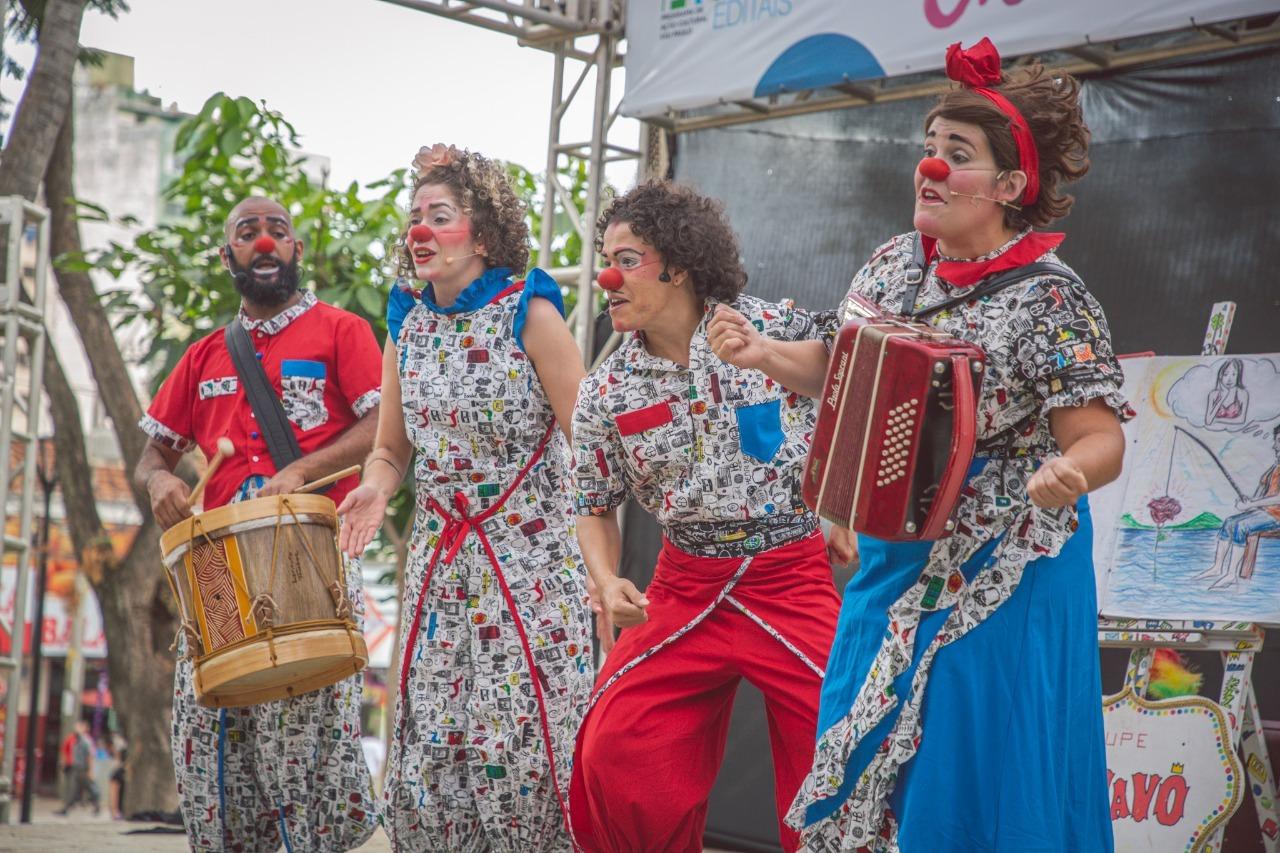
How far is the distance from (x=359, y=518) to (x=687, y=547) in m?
1.03

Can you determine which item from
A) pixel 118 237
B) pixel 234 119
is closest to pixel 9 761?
pixel 234 119

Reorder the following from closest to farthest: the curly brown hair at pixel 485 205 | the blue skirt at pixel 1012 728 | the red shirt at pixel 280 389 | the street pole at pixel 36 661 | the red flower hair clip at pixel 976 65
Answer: the blue skirt at pixel 1012 728, the red flower hair clip at pixel 976 65, the curly brown hair at pixel 485 205, the red shirt at pixel 280 389, the street pole at pixel 36 661

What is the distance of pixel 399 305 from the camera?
455 cm

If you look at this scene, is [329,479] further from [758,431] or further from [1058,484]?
[1058,484]

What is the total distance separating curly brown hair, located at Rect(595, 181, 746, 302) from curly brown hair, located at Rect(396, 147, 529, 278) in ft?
1.86

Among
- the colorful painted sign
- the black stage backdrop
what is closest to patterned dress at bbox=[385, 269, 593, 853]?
the colorful painted sign

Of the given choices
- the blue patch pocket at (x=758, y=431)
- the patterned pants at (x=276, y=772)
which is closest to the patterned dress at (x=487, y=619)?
the patterned pants at (x=276, y=772)

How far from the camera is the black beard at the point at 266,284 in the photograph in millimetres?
4871

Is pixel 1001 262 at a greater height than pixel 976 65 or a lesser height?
lesser

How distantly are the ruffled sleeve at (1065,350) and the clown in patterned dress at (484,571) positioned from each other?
1.64 m

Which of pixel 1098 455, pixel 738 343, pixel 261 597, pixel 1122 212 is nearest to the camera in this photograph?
pixel 1098 455

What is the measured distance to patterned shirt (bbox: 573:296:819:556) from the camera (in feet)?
12.3

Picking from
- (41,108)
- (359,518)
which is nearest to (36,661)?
(41,108)

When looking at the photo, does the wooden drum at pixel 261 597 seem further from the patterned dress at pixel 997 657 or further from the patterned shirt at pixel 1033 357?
the patterned shirt at pixel 1033 357
